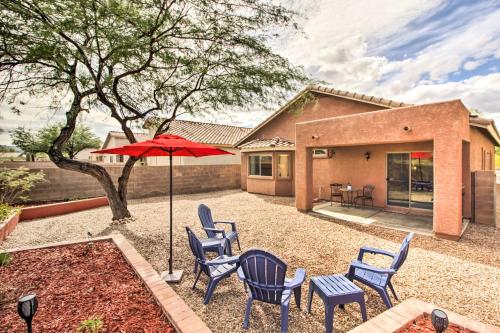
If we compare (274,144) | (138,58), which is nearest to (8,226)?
(138,58)

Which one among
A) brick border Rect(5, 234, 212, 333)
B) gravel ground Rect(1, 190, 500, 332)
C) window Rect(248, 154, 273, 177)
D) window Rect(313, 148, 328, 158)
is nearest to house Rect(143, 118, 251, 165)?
window Rect(248, 154, 273, 177)

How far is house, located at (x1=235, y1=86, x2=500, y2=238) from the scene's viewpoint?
6.78 metres

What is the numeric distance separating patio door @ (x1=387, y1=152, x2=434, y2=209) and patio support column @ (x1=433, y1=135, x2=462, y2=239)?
11.3 feet

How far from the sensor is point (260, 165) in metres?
16.3

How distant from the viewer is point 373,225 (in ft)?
27.9

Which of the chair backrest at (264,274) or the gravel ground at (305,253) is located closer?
the chair backrest at (264,274)

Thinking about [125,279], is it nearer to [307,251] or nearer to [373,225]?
[307,251]

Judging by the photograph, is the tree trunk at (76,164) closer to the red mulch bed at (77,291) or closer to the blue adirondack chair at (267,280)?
the red mulch bed at (77,291)

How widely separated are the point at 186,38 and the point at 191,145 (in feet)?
17.8

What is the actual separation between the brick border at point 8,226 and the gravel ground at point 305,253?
193 mm

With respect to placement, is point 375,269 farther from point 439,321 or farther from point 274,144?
point 274,144

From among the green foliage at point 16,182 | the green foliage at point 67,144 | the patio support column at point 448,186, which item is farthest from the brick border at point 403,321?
the green foliage at point 67,144

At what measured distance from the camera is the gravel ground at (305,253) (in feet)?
12.1

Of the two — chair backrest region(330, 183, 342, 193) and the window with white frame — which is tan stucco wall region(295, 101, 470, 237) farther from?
the window with white frame
